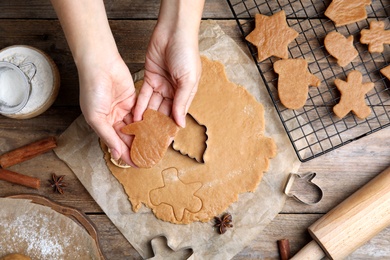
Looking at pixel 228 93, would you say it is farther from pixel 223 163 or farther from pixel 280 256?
pixel 280 256

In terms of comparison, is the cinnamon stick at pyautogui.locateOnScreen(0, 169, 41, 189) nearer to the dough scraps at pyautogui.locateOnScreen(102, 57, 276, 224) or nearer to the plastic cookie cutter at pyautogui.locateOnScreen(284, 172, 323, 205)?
the dough scraps at pyautogui.locateOnScreen(102, 57, 276, 224)

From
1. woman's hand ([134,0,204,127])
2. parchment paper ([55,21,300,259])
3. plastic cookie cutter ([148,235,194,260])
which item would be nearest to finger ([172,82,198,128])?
woman's hand ([134,0,204,127])

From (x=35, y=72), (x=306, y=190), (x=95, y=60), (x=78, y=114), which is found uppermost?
(x=35, y=72)

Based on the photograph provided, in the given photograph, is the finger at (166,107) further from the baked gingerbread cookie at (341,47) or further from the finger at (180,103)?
the baked gingerbread cookie at (341,47)

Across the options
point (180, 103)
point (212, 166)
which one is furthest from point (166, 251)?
point (180, 103)

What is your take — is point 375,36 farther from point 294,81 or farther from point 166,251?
point 166,251

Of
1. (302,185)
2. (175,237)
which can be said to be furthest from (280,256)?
(175,237)

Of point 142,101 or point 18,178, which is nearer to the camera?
point 142,101
